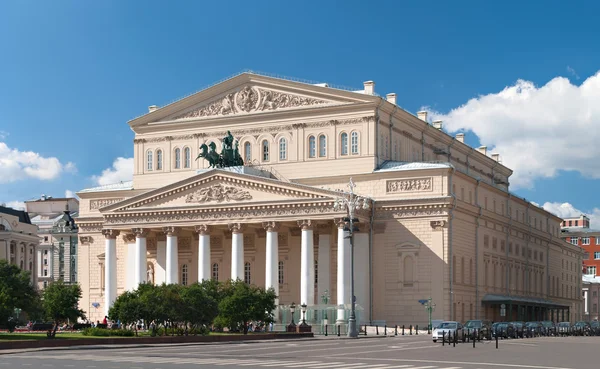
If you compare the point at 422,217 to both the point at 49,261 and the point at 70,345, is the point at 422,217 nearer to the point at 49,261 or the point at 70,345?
the point at 70,345

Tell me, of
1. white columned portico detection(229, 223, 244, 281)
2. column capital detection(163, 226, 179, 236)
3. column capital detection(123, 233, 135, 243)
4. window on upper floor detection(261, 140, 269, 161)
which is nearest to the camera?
white columned portico detection(229, 223, 244, 281)

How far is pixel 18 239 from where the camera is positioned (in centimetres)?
14462

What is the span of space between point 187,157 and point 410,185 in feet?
81.7

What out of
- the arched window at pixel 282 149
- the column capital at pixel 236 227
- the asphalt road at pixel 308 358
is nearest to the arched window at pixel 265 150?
the arched window at pixel 282 149

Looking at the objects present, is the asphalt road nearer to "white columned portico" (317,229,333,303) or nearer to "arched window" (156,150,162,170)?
"white columned portico" (317,229,333,303)

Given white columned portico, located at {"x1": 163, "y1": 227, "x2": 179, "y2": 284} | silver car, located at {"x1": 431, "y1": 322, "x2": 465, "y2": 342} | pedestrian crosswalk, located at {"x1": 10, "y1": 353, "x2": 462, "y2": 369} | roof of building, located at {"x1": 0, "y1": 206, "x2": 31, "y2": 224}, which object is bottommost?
silver car, located at {"x1": 431, "y1": 322, "x2": 465, "y2": 342}

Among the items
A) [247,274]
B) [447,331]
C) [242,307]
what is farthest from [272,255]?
[447,331]

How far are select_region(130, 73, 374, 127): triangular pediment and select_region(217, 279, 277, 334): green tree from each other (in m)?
25.0

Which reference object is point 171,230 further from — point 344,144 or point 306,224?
point 344,144

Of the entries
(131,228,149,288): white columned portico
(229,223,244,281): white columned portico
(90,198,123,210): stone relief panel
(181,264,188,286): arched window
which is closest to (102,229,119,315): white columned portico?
(131,228,149,288): white columned portico

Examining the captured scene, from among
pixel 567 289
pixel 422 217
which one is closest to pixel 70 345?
pixel 422 217

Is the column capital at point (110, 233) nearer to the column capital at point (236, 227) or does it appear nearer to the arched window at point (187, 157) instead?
the arched window at point (187, 157)

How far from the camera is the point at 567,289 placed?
141 meters

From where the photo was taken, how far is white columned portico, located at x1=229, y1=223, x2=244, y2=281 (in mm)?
92713
